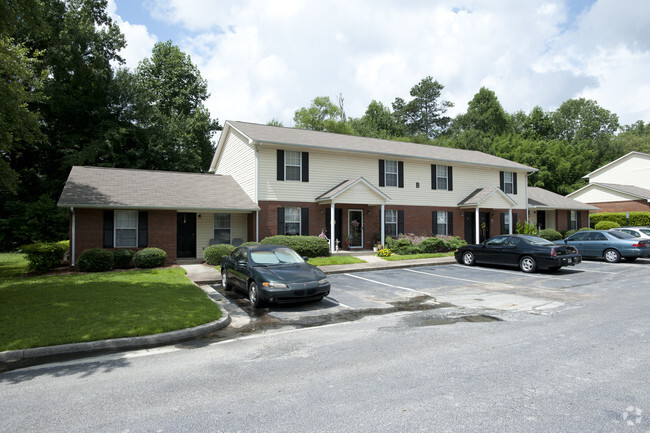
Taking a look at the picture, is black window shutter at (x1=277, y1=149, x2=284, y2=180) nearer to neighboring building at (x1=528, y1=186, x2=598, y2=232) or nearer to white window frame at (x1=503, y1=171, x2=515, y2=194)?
white window frame at (x1=503, y1=171, x2=515, y2=194)

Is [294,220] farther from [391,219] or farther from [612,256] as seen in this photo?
[612,256]

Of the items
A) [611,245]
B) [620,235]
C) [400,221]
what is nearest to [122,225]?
[400,221]

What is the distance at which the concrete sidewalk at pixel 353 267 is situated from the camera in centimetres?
1353

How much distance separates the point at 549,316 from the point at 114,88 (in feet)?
99.1

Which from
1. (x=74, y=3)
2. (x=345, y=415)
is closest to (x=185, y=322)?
(x=345, y=415)

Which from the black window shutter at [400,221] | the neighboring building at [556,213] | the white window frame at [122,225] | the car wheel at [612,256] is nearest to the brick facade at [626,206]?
the neighboring building at [556,213]

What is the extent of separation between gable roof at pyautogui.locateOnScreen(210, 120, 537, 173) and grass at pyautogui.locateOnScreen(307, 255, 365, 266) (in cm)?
581

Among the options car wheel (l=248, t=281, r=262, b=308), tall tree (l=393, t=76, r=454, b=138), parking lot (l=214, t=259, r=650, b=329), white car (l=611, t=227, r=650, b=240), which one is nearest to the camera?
parking lot (l=214, t=259, r=650, b=329)

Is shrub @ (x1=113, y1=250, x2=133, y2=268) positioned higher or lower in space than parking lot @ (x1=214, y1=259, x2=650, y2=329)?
higher

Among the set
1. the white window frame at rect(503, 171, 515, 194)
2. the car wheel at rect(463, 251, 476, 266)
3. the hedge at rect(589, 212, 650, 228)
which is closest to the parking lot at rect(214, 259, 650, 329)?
the car wheel at rect(463, 251, 476, 266)

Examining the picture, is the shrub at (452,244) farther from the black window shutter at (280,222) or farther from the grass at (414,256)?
the black window shutter at (280,222)

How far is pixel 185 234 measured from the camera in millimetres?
18875

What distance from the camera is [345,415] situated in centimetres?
380

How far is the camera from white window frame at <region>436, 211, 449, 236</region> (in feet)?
78.5
